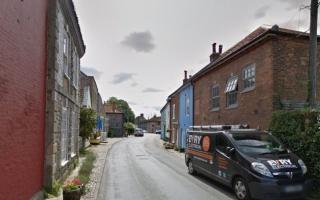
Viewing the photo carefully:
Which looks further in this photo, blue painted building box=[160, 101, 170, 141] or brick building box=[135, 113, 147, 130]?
brick building box=[135, 113, 147, 130]

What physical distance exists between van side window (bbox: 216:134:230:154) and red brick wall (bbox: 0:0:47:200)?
18.8ft

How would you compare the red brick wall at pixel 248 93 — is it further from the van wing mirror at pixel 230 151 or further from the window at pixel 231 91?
the van wing mirror at pixel 230 151

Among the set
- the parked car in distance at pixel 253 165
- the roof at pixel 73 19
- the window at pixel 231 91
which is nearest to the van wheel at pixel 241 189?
the parked car in distance at pixel 253 165

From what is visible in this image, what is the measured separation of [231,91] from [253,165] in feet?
29.6

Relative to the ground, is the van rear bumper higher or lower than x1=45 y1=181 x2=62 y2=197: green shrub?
higher

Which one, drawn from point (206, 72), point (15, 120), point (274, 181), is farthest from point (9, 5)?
point (206, 72)

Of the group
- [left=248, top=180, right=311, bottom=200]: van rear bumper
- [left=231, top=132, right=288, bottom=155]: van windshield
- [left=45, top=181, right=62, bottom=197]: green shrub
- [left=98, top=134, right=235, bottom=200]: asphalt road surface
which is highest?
[left=231, top=132, right=288, bottom=155]: van windshield

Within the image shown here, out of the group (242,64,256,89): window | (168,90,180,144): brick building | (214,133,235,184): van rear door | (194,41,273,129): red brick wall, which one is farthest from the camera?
(168,90,180,144): brick building

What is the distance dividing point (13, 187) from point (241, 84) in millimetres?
12489

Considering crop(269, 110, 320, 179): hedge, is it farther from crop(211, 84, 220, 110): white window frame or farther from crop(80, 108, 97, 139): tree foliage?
crop(80, 108, 97, 139): tree foliage

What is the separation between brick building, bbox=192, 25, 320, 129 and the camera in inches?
520

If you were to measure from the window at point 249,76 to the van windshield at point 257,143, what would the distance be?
186 inches

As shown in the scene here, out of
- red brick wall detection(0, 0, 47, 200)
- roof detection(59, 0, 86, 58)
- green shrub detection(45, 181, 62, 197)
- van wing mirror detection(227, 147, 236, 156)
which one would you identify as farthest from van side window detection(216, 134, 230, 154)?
roof detection(59, 0, 86, 58)

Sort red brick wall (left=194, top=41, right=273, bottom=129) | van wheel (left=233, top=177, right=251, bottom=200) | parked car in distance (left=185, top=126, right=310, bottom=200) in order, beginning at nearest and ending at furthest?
parked car in distance (left=185, top=126, right=310, bottom=200) < van wheel (left=233, top=177, right=251, bottom=200) < red brick wall (left=194, top=41, right=273, bottom=129)
